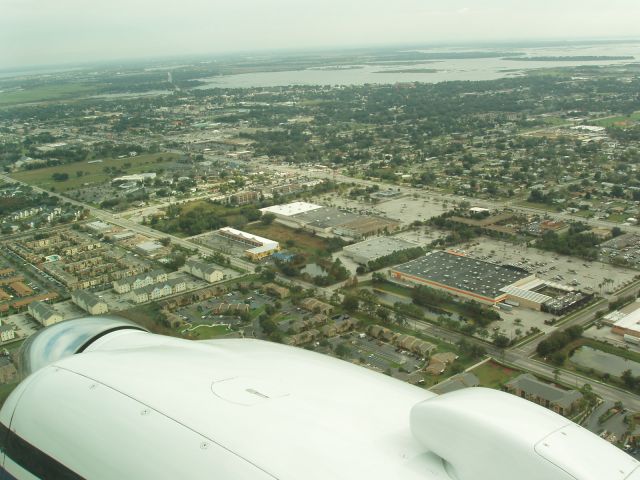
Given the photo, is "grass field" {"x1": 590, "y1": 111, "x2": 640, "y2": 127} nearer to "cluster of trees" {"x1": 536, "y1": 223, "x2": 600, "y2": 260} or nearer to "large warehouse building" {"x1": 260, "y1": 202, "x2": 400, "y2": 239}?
"cluster of trees" {"x1": 536, "y1": 223, "x2": 600, "y2": 260}

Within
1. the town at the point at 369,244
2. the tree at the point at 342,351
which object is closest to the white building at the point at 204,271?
the town at the point at 369,244

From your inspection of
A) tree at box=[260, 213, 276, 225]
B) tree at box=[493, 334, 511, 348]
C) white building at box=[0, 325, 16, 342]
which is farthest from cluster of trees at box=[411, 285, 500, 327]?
white building at box=[0, 325, 16, 342]

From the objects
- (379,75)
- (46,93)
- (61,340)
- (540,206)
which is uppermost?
(61,340)

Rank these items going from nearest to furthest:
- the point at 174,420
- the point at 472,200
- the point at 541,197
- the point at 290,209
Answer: the point at 174,420 → the point at 290,209 → the point at 541,197 → the point at 472,200

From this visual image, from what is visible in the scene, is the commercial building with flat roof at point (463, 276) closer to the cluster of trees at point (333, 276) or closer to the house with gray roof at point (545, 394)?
the cluster of trees at point (333, 276)

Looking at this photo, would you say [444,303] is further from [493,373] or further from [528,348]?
[493,373]

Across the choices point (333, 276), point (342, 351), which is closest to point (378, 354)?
point (342, 351)

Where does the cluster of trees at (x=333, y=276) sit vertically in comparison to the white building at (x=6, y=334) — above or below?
below
